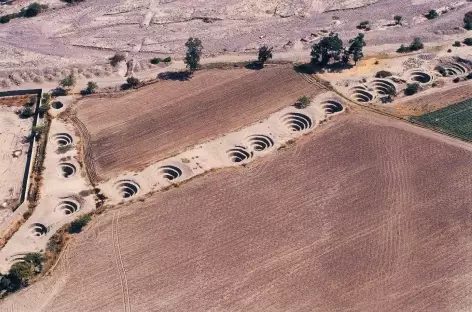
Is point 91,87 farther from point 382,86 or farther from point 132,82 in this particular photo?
point 382,86

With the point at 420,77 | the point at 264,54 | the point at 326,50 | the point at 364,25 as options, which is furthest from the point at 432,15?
the point at 264,54

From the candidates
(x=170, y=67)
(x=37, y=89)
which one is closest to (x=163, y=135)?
(x=170, y=67)

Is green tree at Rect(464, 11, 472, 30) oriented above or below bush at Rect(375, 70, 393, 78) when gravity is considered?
above

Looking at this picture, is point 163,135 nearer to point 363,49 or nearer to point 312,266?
point 312,266

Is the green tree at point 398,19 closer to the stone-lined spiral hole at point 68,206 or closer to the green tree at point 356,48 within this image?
the green tree at point 356,48

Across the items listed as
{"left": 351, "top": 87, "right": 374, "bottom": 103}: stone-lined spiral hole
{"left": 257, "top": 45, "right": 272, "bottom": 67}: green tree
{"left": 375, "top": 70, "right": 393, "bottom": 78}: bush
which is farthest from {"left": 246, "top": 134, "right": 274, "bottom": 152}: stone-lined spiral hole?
{"left": 375, "top": 70, "right": 393, "bottom": 78}: bush

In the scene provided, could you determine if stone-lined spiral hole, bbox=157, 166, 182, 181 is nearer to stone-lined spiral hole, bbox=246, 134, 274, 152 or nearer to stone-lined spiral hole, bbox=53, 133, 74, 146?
stone-lined spiral hole, bbox=246, 134, 274, 152

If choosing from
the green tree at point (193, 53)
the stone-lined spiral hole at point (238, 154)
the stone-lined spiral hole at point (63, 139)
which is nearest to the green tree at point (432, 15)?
the green tree at point (193, 53)
